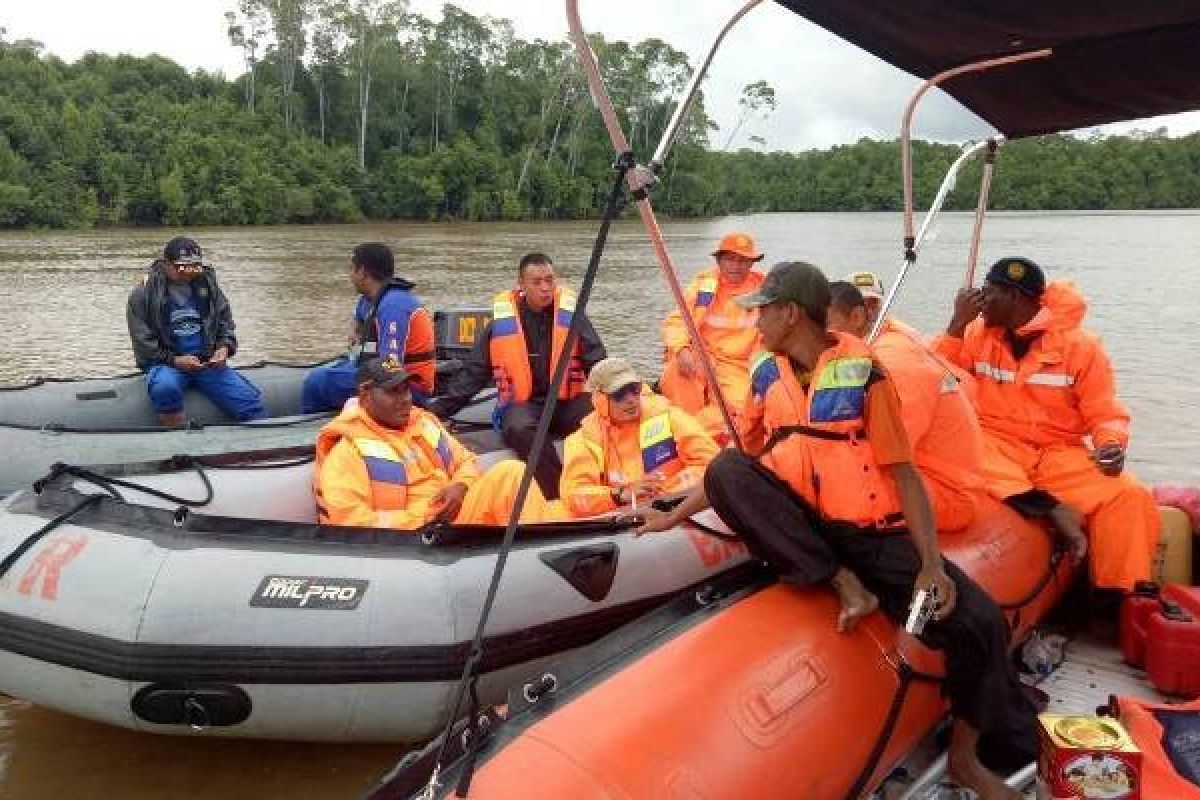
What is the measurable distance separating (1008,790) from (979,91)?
9.29 feet

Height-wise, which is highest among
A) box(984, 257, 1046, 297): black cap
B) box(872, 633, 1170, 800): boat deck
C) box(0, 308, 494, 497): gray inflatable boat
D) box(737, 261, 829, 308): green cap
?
box(737, 261, 829, 308): green cap

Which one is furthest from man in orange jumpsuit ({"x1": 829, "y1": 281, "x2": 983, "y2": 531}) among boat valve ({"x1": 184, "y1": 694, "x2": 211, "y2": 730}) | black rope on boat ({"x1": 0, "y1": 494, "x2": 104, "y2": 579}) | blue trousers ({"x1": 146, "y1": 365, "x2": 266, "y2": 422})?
blue trousers ({"x1": 146, "y1": 365, "x2": 266, "y2": 422})

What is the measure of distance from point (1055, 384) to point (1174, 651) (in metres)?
1.06

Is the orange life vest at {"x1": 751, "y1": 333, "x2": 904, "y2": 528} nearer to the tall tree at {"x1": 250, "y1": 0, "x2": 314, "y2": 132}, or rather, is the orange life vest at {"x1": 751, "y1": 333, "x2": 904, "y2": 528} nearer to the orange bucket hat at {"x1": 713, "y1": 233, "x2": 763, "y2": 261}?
the orange bucket hat at {"x1": 713, "y1": 233, "x2": 763, "y2": 261}

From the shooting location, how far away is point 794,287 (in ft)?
7.67

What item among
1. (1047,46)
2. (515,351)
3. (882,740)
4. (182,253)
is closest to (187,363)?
(182,253)

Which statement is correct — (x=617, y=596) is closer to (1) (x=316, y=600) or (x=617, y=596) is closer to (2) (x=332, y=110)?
(1) (x=316, y=600)

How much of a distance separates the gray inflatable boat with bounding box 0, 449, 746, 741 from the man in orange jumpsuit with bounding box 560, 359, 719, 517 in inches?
21.3

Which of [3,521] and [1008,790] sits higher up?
[3,521]

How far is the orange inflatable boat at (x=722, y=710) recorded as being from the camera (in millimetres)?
1999

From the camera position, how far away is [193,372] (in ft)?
17.5

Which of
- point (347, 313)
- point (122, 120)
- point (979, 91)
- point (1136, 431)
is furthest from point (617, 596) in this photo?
point (122, 120)

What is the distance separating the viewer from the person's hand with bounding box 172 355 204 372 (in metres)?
5.27

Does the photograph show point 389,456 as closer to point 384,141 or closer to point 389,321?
point 389,321
